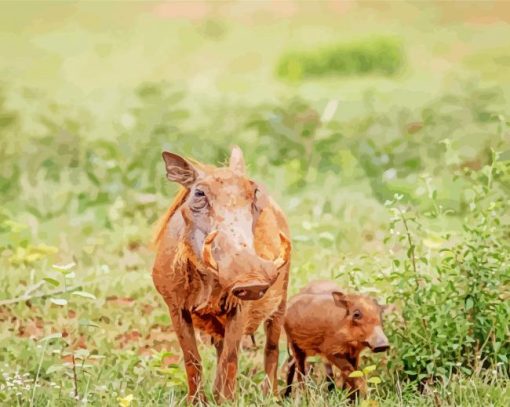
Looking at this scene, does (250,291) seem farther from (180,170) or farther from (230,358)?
(180,170)

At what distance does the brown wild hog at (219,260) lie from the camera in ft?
17.8

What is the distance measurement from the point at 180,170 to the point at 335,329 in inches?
46.3

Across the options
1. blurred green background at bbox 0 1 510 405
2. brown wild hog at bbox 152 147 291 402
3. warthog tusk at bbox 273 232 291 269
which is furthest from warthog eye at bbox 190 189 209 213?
blurred green background at bbox 0 1 510 405

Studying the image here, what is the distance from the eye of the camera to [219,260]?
5430 millimetres

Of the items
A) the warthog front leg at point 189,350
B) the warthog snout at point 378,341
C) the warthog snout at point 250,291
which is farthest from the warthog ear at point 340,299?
the warthog snout at point 250,291

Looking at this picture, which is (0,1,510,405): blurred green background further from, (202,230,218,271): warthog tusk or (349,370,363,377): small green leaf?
(202,230,218,271): warthog tusk

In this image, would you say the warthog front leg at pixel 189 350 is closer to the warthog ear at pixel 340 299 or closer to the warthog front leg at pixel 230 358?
the warthog front leg at pixel 230 358

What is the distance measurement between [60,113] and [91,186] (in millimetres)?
1919

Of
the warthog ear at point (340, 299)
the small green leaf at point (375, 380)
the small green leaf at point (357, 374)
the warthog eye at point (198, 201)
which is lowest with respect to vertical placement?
the small green leaf at point (375, 380)

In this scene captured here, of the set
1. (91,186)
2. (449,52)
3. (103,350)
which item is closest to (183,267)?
(103,350)

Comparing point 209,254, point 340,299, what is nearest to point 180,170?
point 209,254

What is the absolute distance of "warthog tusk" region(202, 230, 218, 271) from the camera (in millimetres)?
5449

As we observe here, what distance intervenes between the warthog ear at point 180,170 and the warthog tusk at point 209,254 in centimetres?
45

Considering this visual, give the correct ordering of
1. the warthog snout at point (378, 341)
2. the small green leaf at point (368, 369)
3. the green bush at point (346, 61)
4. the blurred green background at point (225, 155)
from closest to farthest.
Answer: the small green leaf at point (368, 369) < the warthog snout at point (378, 341) < the blurred green background at point (225, 155) < the green bush at point (346, 61)
